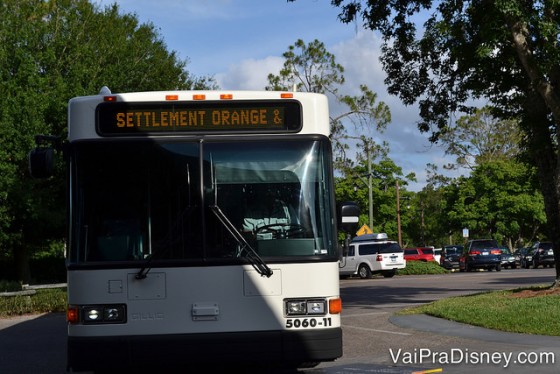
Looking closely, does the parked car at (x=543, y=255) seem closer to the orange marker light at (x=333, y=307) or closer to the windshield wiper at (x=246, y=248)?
the orange marker light at (x=333, y=307)

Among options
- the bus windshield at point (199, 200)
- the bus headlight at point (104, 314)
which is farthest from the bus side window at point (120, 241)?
the bus headlight at point (104, 314)

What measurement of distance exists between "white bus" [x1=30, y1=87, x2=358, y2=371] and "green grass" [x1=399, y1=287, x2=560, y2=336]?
6034 mm

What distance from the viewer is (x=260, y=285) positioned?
7969 mm

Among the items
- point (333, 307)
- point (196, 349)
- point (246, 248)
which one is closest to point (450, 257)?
point (333, 307)

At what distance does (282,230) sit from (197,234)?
2.69 feet

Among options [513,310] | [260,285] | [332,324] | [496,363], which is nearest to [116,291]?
[260,285]

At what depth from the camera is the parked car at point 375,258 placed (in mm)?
40750

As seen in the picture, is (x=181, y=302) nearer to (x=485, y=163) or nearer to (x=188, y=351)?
(x=188, y=351)

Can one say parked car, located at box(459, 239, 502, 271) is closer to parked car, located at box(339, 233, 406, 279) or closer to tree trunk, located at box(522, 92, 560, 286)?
parked car, located at box(339, 233, 406, 279)

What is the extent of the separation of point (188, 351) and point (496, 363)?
4.29 m

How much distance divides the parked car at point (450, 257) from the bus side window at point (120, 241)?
4691cm

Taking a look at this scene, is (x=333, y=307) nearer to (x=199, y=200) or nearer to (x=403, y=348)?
(x=199, y=200)

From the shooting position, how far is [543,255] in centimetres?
4916

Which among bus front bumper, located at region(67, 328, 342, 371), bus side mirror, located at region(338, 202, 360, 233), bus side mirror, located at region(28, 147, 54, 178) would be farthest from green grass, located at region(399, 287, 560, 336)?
bus side mirror, located at region(28, 147, 54, 178)
